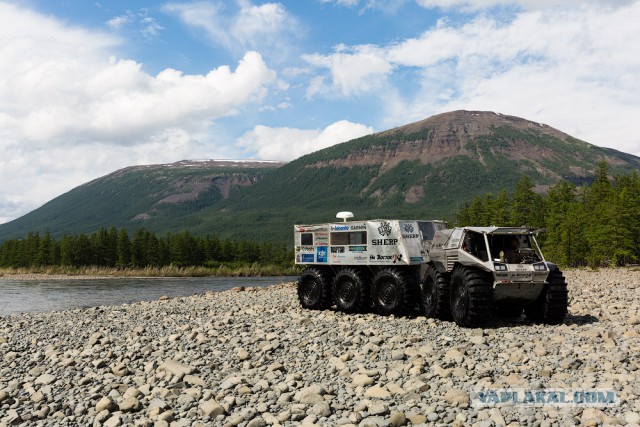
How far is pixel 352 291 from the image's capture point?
18.1 meters

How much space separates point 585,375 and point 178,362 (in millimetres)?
8577

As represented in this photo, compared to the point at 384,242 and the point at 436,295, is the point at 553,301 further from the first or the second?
the point at 384,242

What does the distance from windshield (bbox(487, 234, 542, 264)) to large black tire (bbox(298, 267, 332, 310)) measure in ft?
21.7

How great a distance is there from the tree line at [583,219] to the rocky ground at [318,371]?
4171 cm

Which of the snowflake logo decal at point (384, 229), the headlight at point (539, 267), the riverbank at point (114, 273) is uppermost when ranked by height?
the snowflake logo decal at point (384, 229)

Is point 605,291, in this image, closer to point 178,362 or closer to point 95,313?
point 178,362

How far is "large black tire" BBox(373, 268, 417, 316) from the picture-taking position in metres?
16.6

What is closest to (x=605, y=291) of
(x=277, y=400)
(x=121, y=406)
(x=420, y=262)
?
(x=420, y=262)

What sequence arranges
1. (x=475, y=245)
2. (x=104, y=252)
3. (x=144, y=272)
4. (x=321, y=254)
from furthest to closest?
(x=104, y=252)
(x=144, y=272)
(x=321, y=254)
(x=475, y=245)

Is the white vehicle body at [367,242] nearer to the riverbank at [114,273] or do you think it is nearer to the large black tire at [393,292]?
the large black tire at [393,292]

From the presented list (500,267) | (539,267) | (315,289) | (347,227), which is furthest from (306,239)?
(539,267)

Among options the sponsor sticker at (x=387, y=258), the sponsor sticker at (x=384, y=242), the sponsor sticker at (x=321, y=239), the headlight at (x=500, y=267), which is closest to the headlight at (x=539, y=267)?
the headlight at (x=500, y=267)

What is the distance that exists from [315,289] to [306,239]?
1977 mm

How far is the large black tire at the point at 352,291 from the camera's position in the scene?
17.8 meters
